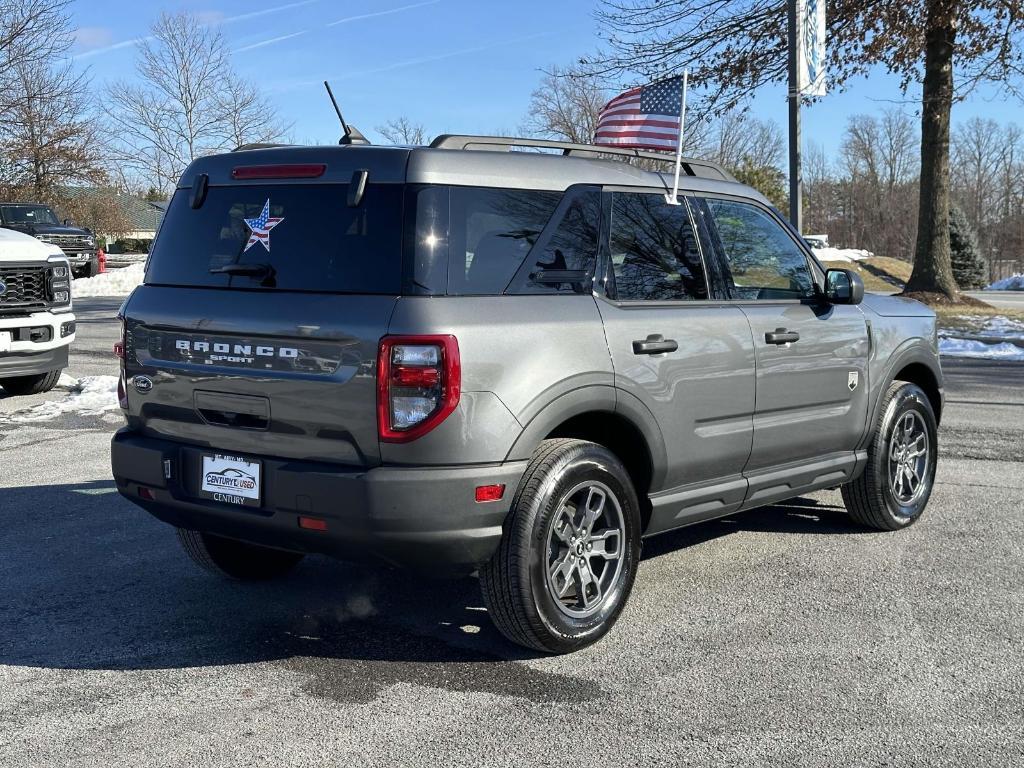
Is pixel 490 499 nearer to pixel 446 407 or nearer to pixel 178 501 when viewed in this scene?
pixel 446 407

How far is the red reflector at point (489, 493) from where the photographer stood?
12.7 ft

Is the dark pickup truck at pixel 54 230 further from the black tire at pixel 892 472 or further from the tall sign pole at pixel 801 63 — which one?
the black tire at pixel 892 472

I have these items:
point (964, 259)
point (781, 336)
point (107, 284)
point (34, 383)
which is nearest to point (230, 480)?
point (781, 336)

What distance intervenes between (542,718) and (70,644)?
2023 mm

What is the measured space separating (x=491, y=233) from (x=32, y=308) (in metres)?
7.68

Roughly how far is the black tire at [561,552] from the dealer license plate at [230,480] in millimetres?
930

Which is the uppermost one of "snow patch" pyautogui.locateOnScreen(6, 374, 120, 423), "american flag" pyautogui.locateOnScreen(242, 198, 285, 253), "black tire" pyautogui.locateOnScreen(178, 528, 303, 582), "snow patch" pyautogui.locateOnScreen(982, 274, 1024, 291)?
"american flag" pyautogui.locateOnScreen(242, 198, 285, 253)

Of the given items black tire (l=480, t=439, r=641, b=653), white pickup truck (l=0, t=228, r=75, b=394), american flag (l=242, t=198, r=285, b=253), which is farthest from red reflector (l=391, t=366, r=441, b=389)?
white pickup truck (l=0, t=228, r=75, b=394)

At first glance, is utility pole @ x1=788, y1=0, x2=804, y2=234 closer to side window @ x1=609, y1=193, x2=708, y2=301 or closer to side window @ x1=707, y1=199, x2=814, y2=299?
side window @ x1=707, y1=199, x2=814, y2=299

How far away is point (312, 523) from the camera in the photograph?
155 inches

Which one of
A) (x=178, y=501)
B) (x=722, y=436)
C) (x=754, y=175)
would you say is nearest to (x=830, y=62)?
(x=722, y=436)

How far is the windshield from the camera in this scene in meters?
28.9

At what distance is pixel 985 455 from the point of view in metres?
8.23

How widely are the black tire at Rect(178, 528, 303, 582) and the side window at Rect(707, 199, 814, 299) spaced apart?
2533 millimetres
